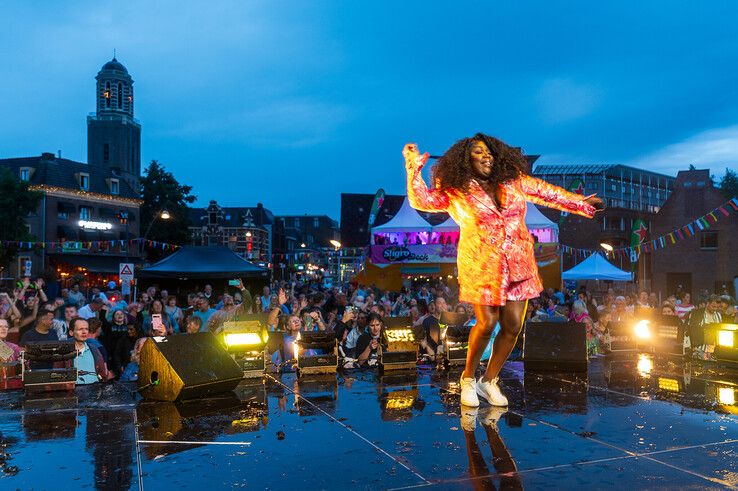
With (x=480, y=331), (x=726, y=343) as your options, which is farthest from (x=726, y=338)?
(x=480, y=331)

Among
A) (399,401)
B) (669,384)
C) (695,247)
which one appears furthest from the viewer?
(695,247)

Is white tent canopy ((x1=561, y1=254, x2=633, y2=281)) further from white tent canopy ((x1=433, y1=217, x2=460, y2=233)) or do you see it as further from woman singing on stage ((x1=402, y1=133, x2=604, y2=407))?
woman singing on stage ((x1=402, y1=133, x2=604, y2=407))

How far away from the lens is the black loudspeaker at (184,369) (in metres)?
5.02

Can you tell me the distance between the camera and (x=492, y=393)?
489 centimetres

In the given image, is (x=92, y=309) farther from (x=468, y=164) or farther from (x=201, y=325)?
(x=468, y=164)

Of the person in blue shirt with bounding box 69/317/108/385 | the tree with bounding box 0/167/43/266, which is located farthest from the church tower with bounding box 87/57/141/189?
the person in blue shirt with bounding box 69/317/108/385

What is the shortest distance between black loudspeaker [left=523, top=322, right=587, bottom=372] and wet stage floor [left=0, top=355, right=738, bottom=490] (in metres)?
0.63

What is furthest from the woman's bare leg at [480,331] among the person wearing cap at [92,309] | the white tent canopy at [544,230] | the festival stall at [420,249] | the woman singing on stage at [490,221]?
the white tent canopy at [544,230]

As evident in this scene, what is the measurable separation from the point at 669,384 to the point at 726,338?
171 cm

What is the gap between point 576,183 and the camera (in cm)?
2556

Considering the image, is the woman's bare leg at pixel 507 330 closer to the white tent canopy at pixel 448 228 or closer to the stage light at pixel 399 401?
the stage light at pixel 399 401

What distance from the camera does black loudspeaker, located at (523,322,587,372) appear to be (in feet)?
21.3

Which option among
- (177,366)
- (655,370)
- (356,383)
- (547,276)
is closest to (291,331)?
(356,383)

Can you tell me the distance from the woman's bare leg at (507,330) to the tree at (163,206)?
54.8m
